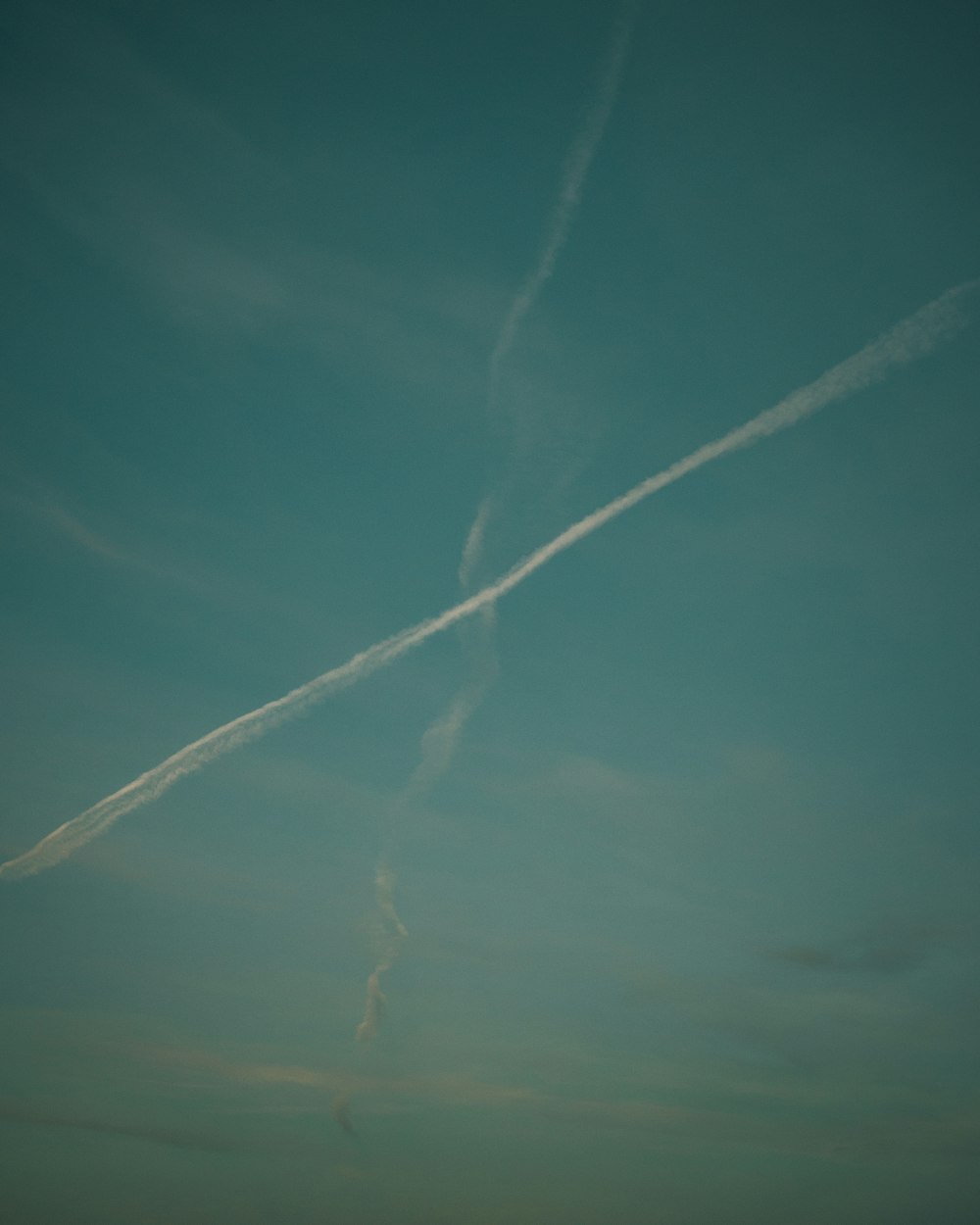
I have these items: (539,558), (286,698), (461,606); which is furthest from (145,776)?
(539,558)

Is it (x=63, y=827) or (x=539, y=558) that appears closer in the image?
(x=539, y=558)

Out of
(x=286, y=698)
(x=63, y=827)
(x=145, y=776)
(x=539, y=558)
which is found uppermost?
(x=539, y=558)

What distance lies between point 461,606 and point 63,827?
33.6 m

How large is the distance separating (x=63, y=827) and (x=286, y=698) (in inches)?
751

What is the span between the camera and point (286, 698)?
51375mm

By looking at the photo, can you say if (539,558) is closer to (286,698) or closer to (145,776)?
(286,698)

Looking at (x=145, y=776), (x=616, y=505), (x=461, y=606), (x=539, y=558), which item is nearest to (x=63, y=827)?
(x=145, y=776)

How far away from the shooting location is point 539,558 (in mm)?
47875

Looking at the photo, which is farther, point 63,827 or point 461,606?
point 63,827

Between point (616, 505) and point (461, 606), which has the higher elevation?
point (616, 505)

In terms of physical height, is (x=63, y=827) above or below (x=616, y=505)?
below

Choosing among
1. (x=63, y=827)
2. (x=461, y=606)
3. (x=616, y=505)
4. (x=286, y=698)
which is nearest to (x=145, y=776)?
(x=63, y=827)

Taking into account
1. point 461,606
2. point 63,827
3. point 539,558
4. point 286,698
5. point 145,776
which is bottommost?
point 63,827

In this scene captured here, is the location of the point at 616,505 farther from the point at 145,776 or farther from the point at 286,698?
the point at 145,776
